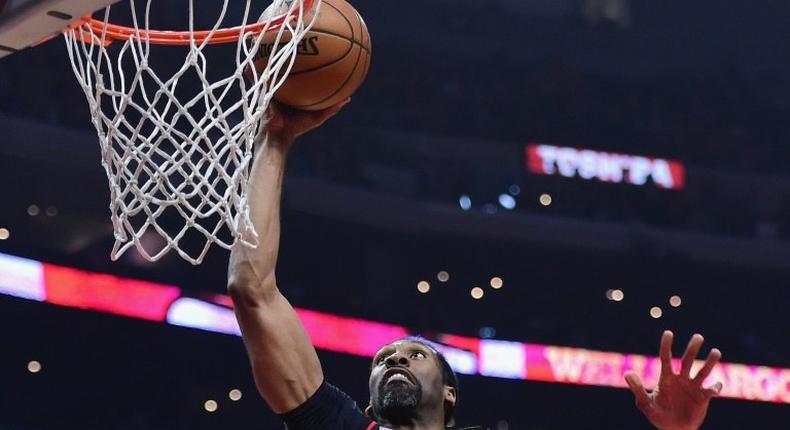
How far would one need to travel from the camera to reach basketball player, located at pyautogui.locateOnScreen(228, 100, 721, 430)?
2426 millimetres

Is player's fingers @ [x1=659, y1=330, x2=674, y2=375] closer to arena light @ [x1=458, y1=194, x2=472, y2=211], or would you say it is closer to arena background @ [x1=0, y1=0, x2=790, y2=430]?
arena background @ [x1=0, y1=0, x2=790, y2=430]

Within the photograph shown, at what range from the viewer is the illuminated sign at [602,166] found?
10.9m

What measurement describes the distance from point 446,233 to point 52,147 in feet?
11.5

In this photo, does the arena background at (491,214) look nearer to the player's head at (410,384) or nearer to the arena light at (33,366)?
the arena light at (33,366)

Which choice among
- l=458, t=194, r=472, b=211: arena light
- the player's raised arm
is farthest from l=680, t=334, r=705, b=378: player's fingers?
l=458, t=194, r=472, b=211: arena light

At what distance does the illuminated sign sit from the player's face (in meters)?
8.30

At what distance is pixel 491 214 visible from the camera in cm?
1072

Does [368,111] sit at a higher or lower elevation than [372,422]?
higher

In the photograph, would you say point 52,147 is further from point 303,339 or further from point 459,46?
point 303,339

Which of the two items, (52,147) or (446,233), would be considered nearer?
(52,147)

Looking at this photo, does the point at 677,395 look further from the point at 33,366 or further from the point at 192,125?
the point at 33,366

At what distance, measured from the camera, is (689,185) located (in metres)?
11.3

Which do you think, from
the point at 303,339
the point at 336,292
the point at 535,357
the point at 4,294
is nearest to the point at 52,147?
the point at 4,294

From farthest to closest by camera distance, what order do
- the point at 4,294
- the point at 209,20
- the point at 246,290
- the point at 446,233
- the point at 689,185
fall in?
1. the point at 689,185
2. the point at 446,233
3. the point at 209,20
4. the point at 4,294
5. the point at 246,290
